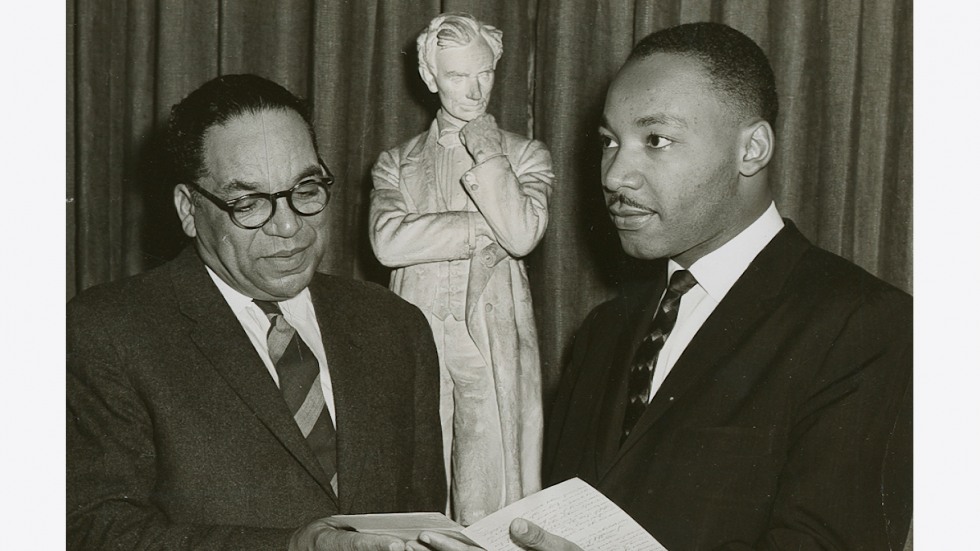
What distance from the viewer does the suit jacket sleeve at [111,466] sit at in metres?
1.56

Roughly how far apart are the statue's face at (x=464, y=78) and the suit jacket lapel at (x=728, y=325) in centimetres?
52

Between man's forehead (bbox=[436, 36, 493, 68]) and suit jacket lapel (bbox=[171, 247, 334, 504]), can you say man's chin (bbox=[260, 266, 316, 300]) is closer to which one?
suit jacket lapel (bbox=[171, 247, 334, 504])

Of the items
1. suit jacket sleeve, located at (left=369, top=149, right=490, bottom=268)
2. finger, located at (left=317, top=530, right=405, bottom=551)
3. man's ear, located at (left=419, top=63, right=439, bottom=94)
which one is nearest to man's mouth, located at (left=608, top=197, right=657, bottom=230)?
suit jacket sleeve, located at (left=369, top=149, right=490, bottom=268)

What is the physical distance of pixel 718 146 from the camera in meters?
1.70

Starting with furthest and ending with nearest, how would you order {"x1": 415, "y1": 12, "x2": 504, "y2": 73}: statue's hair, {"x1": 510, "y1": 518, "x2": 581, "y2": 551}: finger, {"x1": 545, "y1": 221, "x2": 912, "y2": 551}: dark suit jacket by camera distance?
1. {"x1": 415, "y1": 12, "x2": 504, "y2": 73}: statue's hair
2. {"x1": 545, "y1": 221, "x2": 912, "y2": 551}: dark suit jacket
3. {"x1": 510, "y1": 518, "x2": 581, "y2": 551}: finger

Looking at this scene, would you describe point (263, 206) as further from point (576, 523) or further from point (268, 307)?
point (576, 523)

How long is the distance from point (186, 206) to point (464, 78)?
488mm

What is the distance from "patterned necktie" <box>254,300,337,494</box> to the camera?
168cm

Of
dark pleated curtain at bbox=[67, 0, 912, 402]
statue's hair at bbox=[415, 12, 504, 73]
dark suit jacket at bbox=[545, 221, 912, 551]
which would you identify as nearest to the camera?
dark suit jacket at bbox=[545, 221, 912, 551]

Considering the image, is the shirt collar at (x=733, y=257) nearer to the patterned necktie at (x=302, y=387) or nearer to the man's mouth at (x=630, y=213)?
the man's mouth at (x=630, y=213)

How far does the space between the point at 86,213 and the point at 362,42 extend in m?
0.63

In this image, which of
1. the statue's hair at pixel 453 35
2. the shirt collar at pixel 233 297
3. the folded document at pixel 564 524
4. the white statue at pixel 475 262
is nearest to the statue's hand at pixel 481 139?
the white statue at pixel 475 262

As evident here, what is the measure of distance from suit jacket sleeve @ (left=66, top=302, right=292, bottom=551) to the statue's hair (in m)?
0.66

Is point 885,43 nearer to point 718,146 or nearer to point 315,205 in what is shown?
point 718,146
